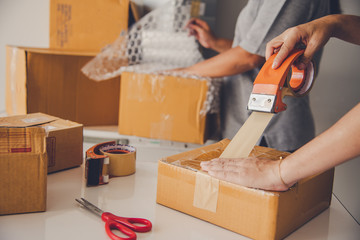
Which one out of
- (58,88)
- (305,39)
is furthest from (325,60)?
(58,88)

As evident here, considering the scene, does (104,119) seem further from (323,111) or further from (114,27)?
(323,111)

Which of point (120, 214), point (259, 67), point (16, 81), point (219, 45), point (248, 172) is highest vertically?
point (219, 45)

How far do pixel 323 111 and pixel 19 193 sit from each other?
4.61ft

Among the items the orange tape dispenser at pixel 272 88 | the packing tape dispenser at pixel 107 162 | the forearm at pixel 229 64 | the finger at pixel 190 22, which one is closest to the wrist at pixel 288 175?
the orange tape dispenser at pixel 272 88

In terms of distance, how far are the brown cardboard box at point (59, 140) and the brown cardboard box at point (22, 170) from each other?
183 millimetres

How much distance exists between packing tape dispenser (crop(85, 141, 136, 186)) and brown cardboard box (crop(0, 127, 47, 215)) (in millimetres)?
145

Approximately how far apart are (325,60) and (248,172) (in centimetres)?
122

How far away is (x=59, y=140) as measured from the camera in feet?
2.77

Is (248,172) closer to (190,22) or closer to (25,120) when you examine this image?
(25,120)

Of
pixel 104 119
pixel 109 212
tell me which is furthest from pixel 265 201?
pixel 104 119

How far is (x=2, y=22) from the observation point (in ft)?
6.63

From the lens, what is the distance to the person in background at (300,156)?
520 mm

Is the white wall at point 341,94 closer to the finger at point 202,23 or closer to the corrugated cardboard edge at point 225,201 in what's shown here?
the corrugated cardboard edge at point 225,201

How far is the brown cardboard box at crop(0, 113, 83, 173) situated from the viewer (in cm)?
83
